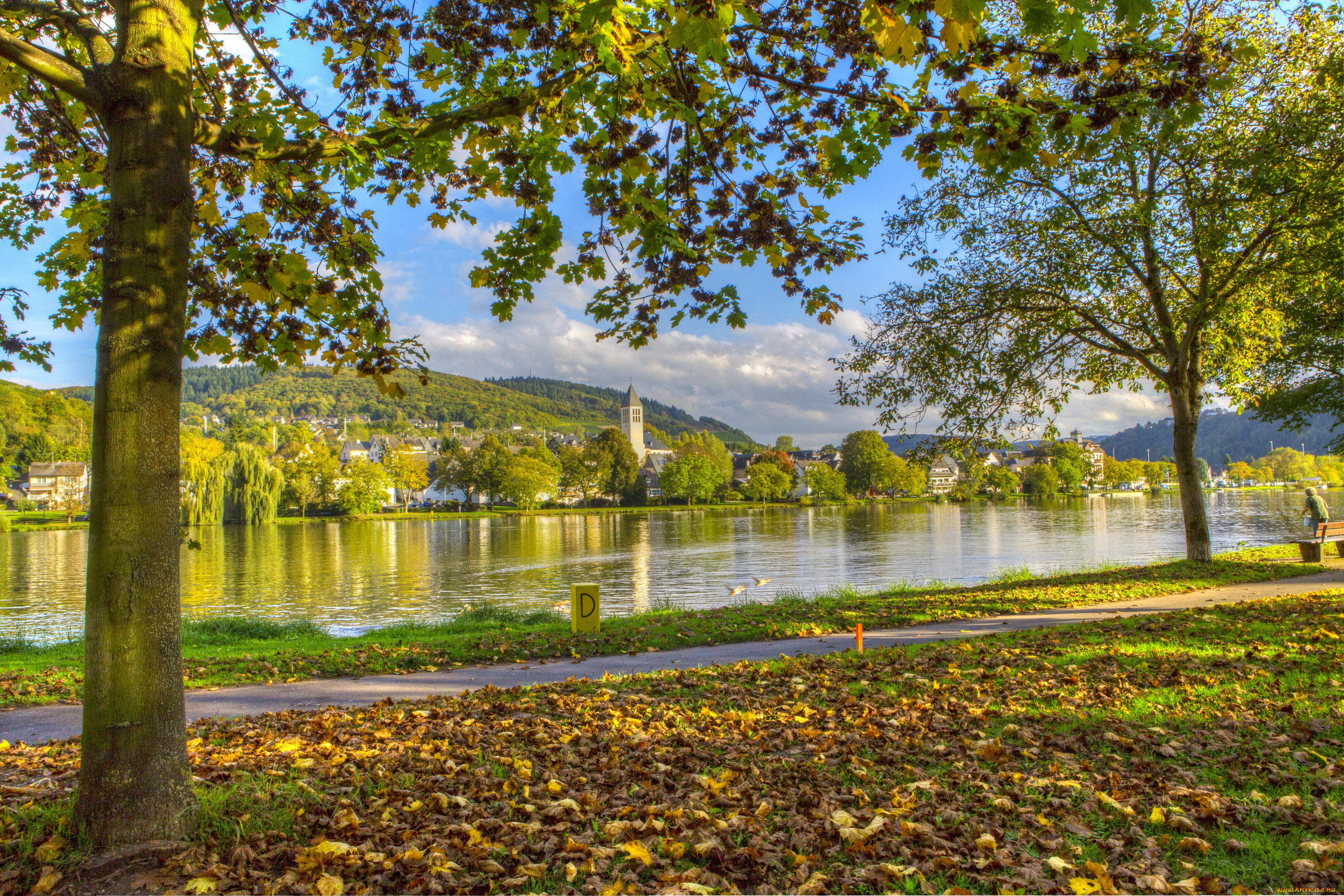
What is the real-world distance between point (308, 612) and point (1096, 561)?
27.6 metres

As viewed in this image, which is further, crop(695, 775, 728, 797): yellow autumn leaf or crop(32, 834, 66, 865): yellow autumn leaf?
crop(695, 775, 728, 797): yellow autumn leaf

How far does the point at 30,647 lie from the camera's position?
12172mm

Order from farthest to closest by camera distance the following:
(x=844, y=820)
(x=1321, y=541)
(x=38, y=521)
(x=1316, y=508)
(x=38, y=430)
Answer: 1. (x=38, y=430)
2. (x=38, y=521)
3. (x=1316, y=508)
4. (x=1321, y=541)
5. (x=844, y=820)

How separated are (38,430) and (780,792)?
9889 centimetres

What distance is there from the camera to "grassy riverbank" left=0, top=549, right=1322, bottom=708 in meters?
9.13

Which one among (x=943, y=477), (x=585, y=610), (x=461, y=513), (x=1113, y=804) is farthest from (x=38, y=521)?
(x=943, y=477)

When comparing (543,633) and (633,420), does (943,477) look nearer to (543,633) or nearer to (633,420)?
(633,420)

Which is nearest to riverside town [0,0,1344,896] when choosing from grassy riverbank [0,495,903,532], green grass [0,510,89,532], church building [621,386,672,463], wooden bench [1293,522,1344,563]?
wooden bench [1293,522,1344,563]

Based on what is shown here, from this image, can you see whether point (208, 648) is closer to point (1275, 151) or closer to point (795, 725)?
point (795, 725)

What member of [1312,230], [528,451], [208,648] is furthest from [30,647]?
[528,451]

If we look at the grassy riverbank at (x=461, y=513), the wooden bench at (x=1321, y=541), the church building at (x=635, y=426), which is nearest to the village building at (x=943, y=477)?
the grassy riverbank at (x=461, y=513)

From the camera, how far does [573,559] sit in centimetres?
3659

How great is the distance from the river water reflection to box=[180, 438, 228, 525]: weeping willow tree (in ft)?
5.53

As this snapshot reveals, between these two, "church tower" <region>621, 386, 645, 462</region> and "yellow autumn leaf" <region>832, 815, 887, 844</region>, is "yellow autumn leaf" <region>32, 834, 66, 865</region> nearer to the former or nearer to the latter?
"yellow autumn leaf" <region>832, 815, 887, 844</region>
